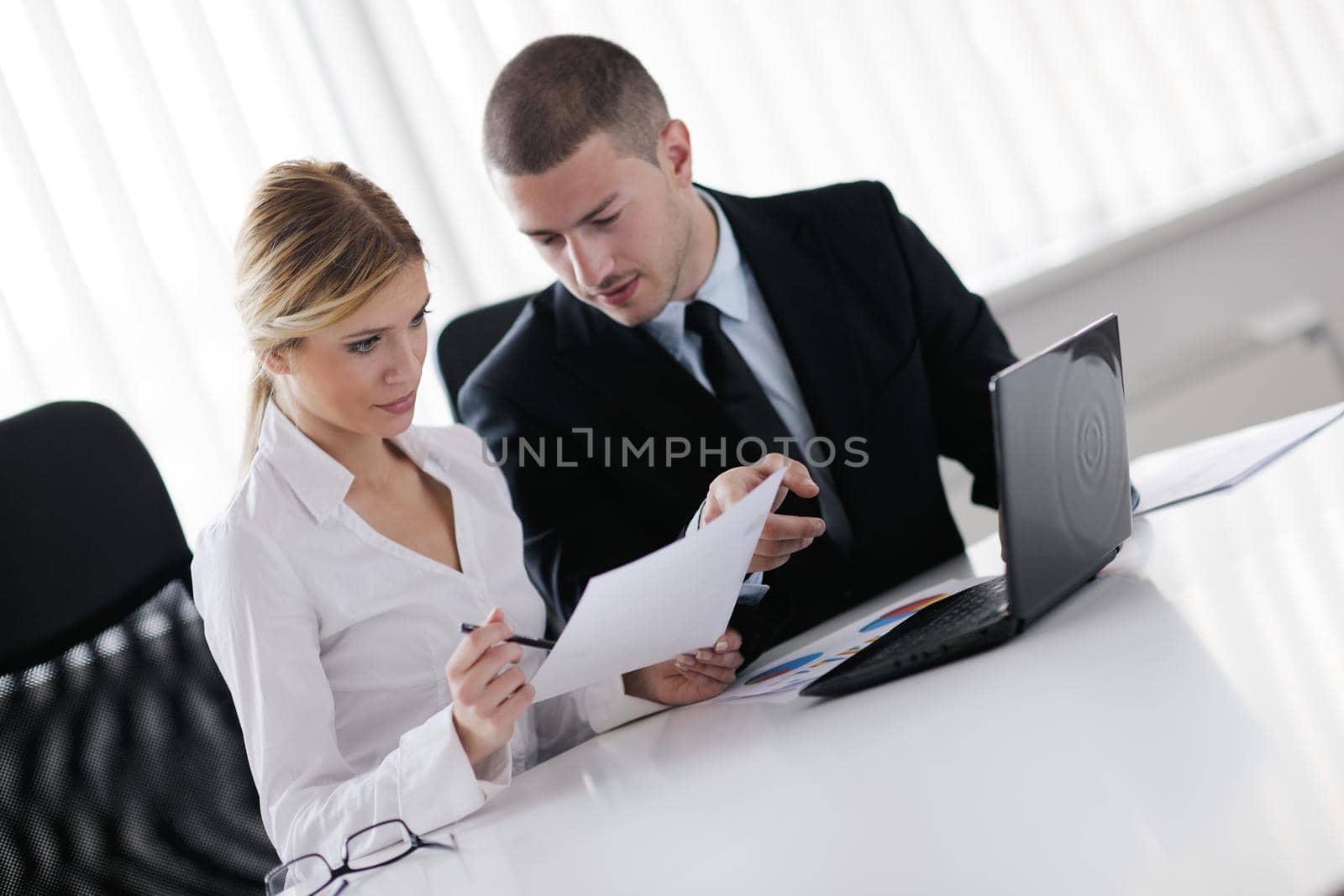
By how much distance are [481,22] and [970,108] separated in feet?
3.61

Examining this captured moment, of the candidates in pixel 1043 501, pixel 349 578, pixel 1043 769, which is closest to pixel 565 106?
pixel 349 578

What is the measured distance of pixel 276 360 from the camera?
125cm

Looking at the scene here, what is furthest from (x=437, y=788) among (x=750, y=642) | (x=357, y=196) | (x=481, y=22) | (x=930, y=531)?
(x=481, y=22)

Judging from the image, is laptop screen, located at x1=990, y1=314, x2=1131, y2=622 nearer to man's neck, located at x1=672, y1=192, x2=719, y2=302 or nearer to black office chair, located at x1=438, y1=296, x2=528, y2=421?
man's neck, located at x1=672, y1=192, x2=719, y2=302

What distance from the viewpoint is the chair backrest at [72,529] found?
1209mm

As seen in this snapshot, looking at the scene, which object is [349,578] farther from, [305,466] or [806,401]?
[806,401]

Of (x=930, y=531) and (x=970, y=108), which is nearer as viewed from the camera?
(x=930, y=531)

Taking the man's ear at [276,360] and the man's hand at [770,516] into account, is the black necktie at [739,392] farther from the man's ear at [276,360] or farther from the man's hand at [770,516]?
the man's ear at [276,360]

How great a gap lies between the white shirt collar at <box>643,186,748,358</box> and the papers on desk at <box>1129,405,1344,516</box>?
1.98 feet

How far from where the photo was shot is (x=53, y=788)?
119cm

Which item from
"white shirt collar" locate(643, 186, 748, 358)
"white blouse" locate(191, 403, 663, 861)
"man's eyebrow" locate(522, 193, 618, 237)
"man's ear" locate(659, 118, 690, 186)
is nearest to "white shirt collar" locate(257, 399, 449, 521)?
"white blouse" locate(191, 403, 663, 861)

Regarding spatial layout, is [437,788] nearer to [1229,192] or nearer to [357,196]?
[357,196]

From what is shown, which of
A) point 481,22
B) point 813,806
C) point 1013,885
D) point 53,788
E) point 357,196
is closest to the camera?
point 1013,885

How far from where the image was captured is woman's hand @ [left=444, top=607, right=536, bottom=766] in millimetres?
1004
